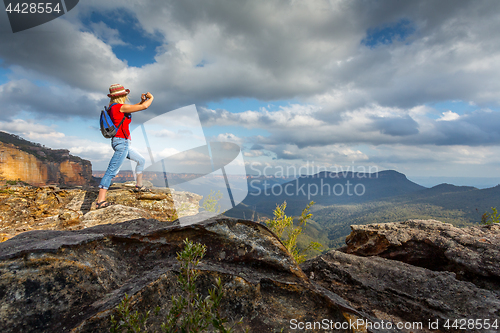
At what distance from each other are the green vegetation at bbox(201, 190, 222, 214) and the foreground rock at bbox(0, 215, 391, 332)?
6078 mm

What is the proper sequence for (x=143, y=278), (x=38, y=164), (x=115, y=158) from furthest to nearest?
(x=38, y=164) → (x=115, y=158) → (x=143, y=278)

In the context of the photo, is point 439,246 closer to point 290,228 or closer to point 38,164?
point 290,228

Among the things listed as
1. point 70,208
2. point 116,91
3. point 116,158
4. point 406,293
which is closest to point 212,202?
point 116,158

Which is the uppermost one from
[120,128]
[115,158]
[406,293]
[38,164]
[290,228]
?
[38,164]

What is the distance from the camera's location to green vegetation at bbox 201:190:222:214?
37.5 feet

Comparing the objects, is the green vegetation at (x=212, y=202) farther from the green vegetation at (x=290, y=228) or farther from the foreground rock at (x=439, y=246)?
the foreground rock at (x=439, y=246)

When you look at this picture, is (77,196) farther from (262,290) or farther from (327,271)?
(327,271)

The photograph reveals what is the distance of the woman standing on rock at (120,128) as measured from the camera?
7438mm

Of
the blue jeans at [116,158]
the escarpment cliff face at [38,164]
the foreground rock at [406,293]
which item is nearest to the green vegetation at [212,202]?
the blue jeans at [116,158]

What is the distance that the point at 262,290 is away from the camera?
4.08m

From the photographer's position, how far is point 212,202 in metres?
11.6

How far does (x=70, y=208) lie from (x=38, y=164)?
118m

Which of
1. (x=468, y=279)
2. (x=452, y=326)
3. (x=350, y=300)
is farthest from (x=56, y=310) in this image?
(x=468, y=279)

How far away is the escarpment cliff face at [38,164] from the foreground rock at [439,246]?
90.3 m
